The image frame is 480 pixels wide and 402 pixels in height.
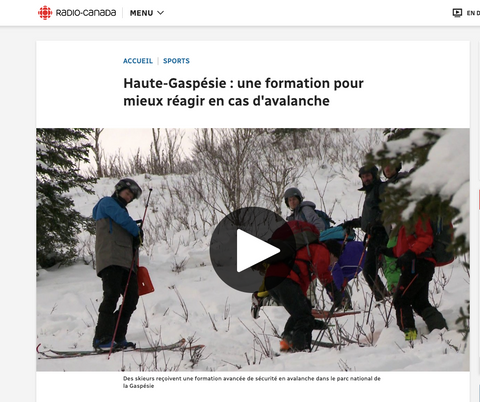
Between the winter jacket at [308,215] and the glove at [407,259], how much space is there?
1.59m

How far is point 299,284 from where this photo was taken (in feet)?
14.4

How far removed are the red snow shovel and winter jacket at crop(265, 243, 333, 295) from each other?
63.6 inches

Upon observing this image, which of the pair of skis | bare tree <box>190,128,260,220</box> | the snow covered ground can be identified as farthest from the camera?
bare tree <box>190,128,260,220</box>

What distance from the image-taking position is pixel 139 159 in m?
15.2

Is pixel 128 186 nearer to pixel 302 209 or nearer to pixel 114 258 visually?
pixel 114 258

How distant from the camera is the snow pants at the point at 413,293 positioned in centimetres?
434

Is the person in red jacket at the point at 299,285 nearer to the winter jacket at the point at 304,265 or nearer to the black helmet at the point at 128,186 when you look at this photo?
the winter jacket at the point at 304,265

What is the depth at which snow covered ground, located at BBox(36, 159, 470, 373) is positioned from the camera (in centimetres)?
383

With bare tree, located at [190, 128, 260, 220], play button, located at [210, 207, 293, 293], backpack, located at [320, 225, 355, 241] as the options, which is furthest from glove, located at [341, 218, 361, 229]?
bare tree, located at [190, 128, 260, 220]
